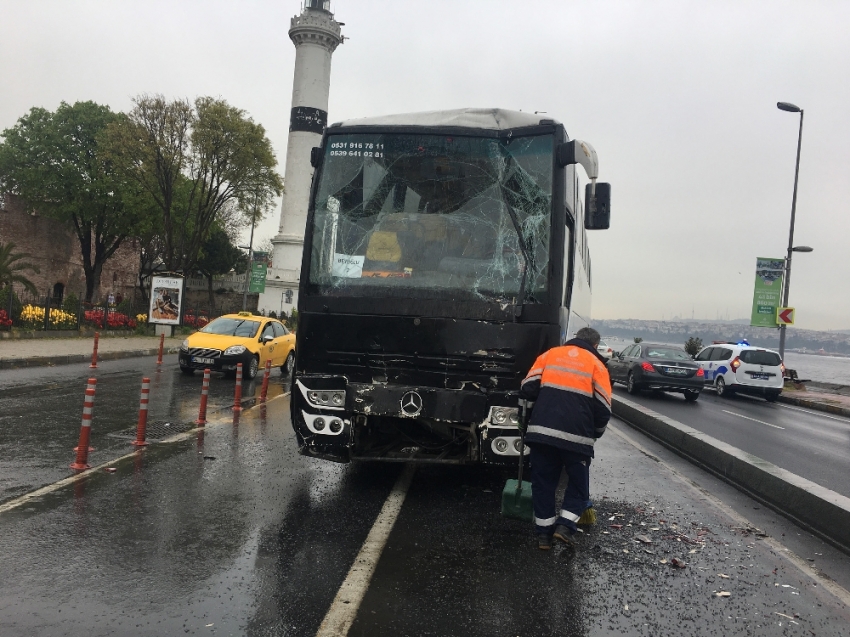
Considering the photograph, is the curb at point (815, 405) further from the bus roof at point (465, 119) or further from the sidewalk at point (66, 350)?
the sidewalk at point (66, 350)

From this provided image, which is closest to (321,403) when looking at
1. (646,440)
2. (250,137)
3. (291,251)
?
(646,440)

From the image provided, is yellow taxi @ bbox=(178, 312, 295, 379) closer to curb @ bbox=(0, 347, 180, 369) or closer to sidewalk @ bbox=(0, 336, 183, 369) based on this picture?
curb @ bbox=(0, 347, 180, 369)

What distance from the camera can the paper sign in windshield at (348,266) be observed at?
6.70 m

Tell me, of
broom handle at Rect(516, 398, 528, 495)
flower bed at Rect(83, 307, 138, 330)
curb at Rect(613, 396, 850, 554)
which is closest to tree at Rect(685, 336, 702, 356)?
flower bed at Rect(83, 307, 138, 330)

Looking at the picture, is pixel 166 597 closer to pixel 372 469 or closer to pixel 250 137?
pixel 372 469

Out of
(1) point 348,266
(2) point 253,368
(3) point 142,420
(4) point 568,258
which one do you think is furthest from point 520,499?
(2) point 253,368

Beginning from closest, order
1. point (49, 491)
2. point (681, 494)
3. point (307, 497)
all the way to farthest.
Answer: point (49, 491) < point (307, 497) < point (681, 494)

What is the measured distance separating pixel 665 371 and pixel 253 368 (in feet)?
37.0

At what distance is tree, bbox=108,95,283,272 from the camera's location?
30.7m

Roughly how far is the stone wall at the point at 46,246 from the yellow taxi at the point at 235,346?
2699 centimetres

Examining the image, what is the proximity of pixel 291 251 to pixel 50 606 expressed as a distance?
4889 centimetres

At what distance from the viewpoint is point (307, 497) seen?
6.62 m

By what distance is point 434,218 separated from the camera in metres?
6.71

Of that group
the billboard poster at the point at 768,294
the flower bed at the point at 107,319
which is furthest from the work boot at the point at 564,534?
the flower bed at the point at 107,319
